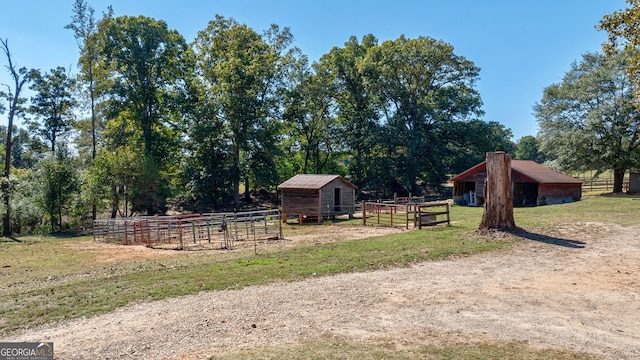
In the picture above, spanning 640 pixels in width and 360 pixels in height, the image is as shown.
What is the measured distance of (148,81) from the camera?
132 feet

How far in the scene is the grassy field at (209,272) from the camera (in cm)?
588

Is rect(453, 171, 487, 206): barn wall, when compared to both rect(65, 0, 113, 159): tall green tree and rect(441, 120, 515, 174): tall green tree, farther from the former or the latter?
rect(65, 0, 113, 159): tall green tree

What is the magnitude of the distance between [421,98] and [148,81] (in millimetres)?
30923

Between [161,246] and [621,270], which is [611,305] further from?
[161,246]

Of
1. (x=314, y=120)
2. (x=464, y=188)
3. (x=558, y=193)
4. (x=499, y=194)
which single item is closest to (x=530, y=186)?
(x=558, y=193)

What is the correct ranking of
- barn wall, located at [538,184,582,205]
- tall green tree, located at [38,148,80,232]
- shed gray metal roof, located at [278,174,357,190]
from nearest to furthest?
shed gray metal roof, located at [278,174,357,190], tall green tree, located at [38,148,80,232], barn wall, located at [538,184,582,205]

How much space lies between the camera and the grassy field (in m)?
5.88

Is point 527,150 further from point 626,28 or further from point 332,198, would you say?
point 626,28

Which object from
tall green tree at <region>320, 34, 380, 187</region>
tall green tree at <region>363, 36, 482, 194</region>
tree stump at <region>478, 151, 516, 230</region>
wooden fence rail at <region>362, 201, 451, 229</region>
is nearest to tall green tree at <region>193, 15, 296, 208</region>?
tall green tree at <region>320, 34, 380, 187</region>

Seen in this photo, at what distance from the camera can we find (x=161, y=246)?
64.1ft

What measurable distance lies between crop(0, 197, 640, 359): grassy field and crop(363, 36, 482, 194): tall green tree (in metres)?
27.5

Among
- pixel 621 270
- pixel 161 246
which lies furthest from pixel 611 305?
pixel 161 246

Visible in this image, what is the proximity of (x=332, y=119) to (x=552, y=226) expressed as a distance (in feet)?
115

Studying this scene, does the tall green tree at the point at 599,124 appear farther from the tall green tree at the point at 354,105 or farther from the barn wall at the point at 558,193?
the tall green tree at the point at 354,105
